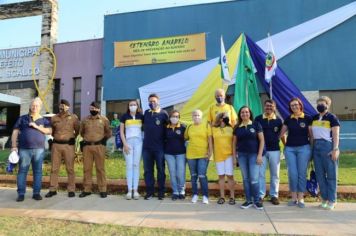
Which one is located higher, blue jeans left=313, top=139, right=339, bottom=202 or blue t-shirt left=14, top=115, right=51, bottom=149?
blue t-shirt left=14, top=115, right=51, bottom=149

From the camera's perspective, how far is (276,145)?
20.4ft

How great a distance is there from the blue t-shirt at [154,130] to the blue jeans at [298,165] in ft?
7.33

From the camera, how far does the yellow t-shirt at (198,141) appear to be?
6.41 m

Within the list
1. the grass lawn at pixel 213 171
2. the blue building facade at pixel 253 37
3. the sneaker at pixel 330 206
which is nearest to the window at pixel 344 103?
the blue building facade at pixel 253 37

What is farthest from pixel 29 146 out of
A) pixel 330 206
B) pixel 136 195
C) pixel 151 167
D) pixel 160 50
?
pixel 160 50

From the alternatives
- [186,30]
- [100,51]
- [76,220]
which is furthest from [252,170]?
[100,51]

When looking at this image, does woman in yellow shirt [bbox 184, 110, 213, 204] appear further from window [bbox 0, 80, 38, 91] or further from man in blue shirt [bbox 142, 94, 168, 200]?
window [bbox 0, 80, 38, 91]

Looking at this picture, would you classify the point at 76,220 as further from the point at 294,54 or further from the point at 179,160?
the point at 294,54

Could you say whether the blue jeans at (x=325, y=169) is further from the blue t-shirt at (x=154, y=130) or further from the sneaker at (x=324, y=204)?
the blue t-shirt at (x=154, y=130)

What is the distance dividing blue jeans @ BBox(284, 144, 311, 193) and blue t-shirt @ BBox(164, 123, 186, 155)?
185cm

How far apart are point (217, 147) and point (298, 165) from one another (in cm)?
138

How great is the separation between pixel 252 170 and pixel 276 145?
0.66 meters

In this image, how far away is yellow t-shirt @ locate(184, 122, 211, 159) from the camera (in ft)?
21.0

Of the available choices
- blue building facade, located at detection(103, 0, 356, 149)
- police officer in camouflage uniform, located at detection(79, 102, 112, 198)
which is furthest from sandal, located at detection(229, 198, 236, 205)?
blue building facade, located at detection(103, 0, 356, 149)
